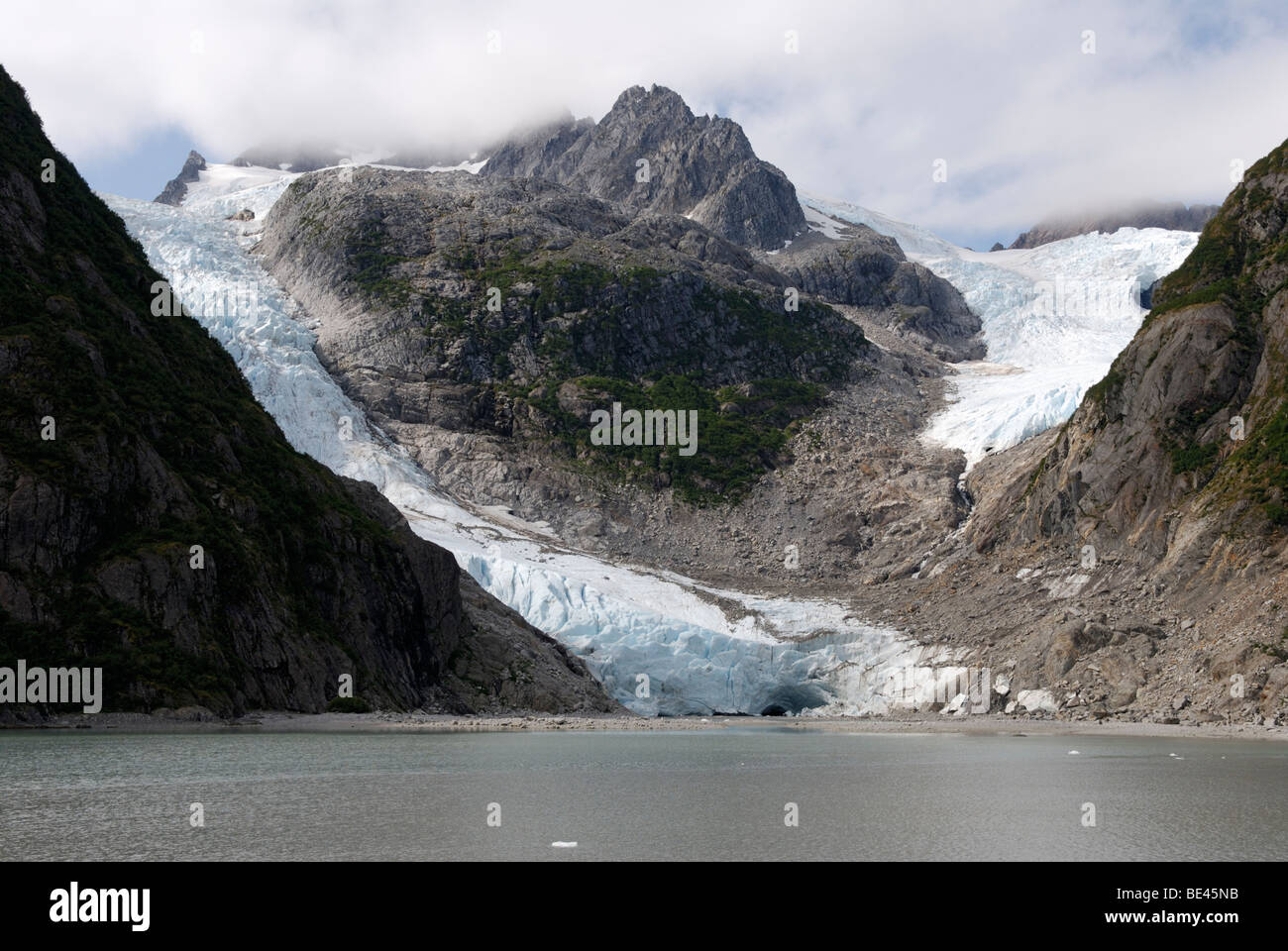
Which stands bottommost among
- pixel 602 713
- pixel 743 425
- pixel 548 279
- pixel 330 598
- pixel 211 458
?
pixel 602 713

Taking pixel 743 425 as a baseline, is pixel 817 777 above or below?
below

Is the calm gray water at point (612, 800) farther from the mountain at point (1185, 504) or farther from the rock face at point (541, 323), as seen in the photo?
the rock face at point (541, 323)

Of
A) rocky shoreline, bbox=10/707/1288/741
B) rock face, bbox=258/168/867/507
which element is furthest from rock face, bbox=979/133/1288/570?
rock face, bbox=258/168/867/507

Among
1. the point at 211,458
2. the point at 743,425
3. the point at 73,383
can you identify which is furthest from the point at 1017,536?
the point at 73,383

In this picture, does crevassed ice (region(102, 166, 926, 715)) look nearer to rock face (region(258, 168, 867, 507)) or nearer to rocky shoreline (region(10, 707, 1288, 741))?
rocky shoreline (region(10, 707, 1288, 741))

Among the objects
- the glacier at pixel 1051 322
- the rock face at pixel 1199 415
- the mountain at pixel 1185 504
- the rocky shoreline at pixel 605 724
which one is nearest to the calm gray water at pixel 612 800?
the rocky shoreline at pixel 605 724

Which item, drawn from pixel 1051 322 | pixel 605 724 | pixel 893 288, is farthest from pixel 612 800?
pixel 893 288
